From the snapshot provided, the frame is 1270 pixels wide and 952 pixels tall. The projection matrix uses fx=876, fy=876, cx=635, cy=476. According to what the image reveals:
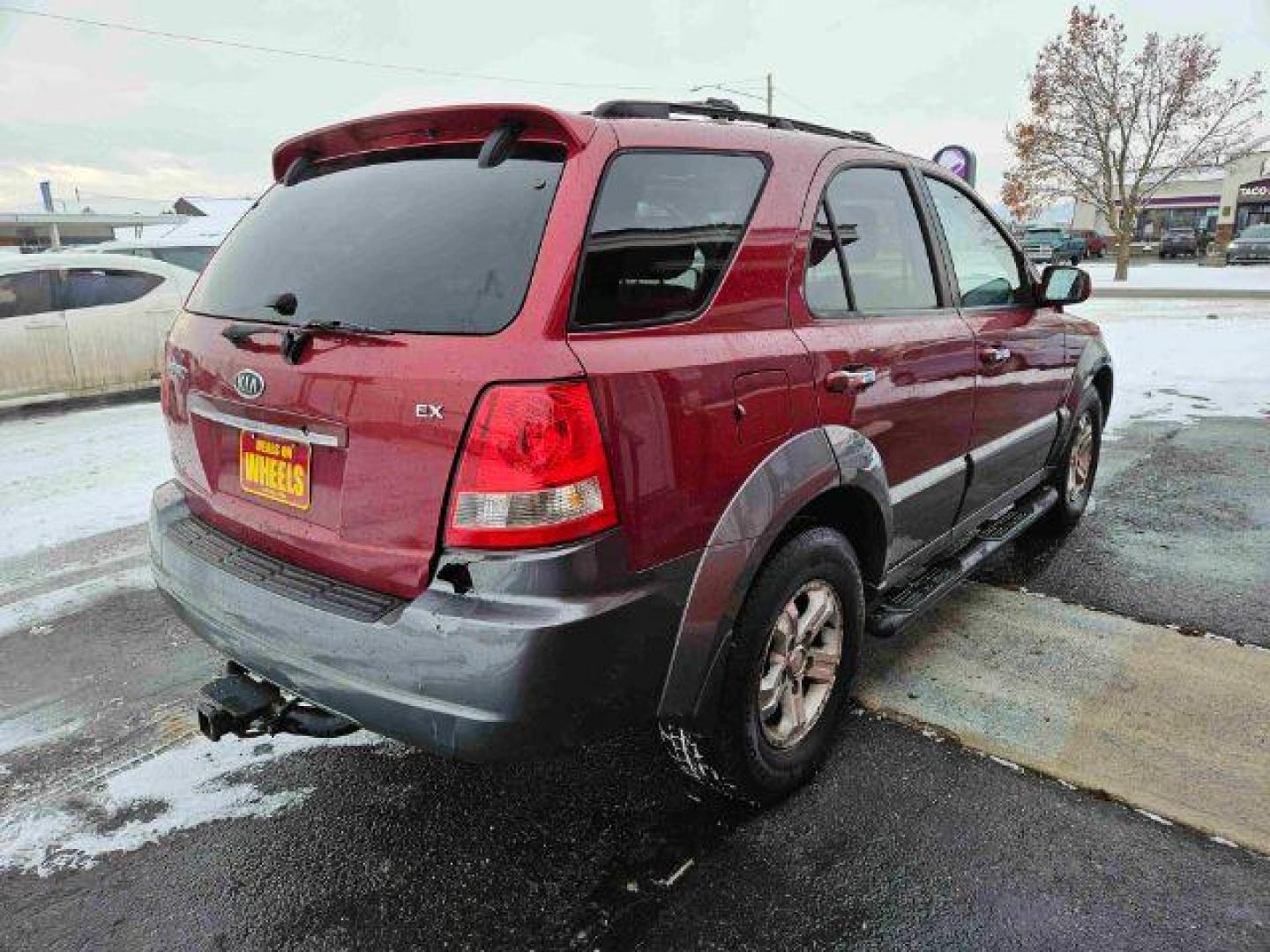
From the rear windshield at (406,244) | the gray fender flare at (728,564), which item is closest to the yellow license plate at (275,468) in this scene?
the rear windshield at (406,244)

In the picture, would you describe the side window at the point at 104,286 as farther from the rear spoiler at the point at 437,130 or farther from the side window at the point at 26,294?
the rear spoiler at the point at 437,130

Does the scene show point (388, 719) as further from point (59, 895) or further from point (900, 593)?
point (900, 593)

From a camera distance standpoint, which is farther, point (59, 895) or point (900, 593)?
point (900, 593)

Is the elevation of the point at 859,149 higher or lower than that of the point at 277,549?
higher

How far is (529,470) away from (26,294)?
888cm

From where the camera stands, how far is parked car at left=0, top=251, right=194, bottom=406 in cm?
832

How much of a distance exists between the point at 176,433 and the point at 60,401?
25.9ft

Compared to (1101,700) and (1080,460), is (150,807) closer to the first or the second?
(1101,700)

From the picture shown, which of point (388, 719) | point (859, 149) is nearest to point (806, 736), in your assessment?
point (388, 719)

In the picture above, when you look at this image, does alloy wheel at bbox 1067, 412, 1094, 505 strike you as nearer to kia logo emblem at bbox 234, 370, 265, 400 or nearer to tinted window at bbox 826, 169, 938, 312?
tinted window at bbox 826, 169, 938, 312

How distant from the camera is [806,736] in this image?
2570mm

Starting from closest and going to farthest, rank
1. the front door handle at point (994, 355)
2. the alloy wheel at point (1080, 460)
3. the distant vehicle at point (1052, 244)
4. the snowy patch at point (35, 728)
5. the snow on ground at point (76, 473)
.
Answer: the snowy patch at point (35, 728) < the front door handle at point (994, 355) < the alloy wheel at point (1080, 460) < the snow on ground at point (76, 473) < the distant vehicle at point (1052, 244)

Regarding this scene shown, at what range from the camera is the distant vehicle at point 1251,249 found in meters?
30.9

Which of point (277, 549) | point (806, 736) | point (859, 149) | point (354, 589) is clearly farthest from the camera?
point (859, 149)
